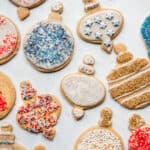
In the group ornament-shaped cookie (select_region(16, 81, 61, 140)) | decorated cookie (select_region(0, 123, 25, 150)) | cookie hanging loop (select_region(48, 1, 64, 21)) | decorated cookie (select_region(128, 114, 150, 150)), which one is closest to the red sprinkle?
decorated cookie (select_region(128, 114, 150, 150))

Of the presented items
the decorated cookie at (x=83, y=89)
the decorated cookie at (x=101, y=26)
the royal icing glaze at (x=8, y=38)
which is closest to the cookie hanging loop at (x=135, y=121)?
the decorated cookie at (x=83, y=89)

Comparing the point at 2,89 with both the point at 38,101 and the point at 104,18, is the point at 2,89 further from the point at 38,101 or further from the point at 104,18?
the point at 104,18

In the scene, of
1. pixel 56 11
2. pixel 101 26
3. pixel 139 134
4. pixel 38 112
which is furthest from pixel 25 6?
pixel 139 134

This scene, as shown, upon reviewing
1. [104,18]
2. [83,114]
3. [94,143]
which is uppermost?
[104,18]

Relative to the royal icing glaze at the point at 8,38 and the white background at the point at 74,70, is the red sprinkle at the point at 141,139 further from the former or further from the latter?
A: the royal icing glaze at the point at 8,38

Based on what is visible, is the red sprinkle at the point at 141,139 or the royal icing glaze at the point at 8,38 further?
the royal icing glaze at the point at 8,38

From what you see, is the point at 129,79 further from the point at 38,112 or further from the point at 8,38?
the point at 8,38

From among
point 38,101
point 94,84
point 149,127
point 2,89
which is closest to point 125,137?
point 149,127
